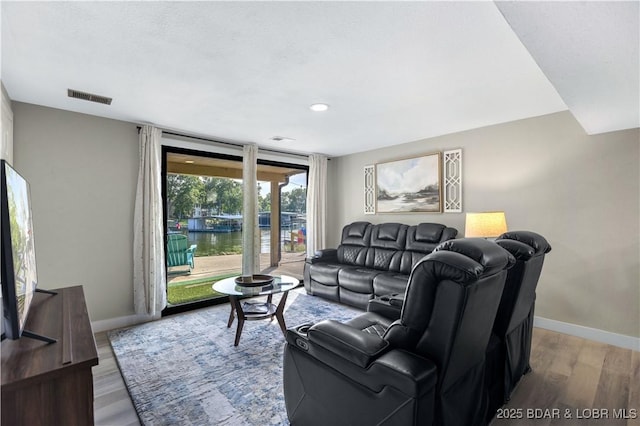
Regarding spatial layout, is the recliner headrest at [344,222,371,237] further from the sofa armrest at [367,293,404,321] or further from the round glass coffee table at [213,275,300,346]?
the sofa armrest at [367,293,404,321]

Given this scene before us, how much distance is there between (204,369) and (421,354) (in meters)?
1.95

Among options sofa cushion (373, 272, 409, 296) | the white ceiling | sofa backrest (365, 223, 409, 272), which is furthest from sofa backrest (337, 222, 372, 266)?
the white ceiling

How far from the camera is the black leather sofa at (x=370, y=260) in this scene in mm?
3914

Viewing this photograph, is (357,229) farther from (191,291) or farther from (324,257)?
(191,291)

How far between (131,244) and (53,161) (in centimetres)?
115

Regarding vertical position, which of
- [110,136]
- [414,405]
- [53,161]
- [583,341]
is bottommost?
[583,341]

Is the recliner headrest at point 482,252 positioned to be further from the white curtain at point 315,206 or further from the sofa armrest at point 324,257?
the white curtain at point 315,206

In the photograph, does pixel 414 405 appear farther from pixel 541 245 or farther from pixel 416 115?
pixel 416 115

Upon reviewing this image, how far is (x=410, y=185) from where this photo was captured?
4625 millimetres

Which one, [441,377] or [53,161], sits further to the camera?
[53,161]

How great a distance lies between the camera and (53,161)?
3.10 meters

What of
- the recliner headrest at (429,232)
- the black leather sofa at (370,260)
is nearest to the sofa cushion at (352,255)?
the black leather sofa at (370,260)

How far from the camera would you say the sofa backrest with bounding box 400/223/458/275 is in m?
4.03

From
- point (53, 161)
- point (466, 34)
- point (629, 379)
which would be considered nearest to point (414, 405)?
point (466, 34)
